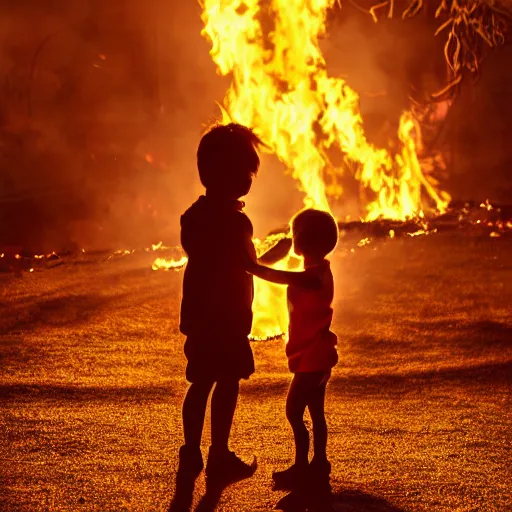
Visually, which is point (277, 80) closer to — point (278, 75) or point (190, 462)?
point (278, 75)

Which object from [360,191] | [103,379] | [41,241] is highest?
[360,191]

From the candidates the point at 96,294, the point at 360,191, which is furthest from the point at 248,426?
the point at 360,191

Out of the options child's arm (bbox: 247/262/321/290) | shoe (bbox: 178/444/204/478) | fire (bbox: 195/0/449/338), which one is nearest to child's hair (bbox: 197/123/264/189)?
child's arm (bbox: 247/262/321/290)

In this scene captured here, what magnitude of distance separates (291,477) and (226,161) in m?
1.37

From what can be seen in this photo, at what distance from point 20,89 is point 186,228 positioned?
10074mm

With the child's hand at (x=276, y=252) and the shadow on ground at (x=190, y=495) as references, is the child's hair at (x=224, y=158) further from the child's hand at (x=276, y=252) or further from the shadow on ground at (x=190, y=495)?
the shadow on ground at (x=190, y=495)

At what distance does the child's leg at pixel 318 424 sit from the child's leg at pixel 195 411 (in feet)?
1.53

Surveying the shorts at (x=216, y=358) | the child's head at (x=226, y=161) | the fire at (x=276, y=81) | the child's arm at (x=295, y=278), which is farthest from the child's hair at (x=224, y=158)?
the fire at (x=276, y=81)

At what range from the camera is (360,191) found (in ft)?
37.9

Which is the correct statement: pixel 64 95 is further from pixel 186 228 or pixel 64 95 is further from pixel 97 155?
pixel 186 228

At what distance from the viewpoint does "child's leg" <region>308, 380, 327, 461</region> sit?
310 centimetres

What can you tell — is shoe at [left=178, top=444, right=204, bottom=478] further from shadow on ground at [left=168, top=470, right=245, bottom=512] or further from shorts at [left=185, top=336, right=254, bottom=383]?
shorts at [left=185, top=336, right=254, bottom=383]

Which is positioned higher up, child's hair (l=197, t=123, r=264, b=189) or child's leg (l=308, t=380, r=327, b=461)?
child's hair (l=197, t=123, r=264, b=189)

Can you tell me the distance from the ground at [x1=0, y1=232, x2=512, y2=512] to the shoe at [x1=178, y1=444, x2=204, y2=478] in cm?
8
